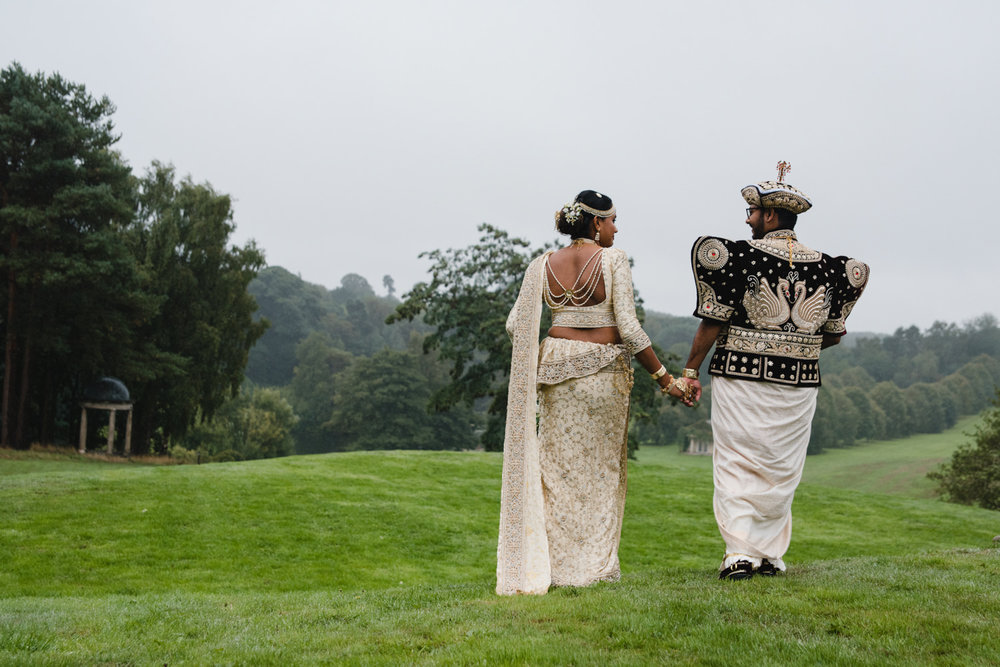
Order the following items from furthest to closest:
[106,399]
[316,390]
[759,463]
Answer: [316,390], [106,399], [759,463]

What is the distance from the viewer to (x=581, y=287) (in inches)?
239

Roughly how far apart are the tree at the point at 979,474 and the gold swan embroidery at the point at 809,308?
25.1m

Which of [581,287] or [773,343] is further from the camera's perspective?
[581,287]

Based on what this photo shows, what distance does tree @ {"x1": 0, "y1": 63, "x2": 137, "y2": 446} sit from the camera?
26.0 meters

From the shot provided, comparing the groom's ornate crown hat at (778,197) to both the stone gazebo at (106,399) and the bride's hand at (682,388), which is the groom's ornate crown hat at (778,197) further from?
the stone gazebo at (106,399)

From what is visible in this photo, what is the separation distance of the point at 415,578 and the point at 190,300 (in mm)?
25382

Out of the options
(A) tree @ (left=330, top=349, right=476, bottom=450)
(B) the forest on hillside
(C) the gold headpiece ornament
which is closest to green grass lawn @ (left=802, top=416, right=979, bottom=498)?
(B) the forest on hillside

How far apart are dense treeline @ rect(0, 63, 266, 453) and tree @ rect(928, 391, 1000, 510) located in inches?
1091

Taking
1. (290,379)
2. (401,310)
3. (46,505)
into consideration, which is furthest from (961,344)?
(46,505)

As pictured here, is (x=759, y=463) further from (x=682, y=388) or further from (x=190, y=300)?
(x=190, y=300)

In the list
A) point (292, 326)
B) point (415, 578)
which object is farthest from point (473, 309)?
point (292, 326)

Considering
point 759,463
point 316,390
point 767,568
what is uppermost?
point 759,463

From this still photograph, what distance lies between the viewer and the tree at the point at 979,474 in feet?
88.9

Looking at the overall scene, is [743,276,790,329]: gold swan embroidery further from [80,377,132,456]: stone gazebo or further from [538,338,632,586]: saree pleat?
[80,377,132,456]: stone gazebo
